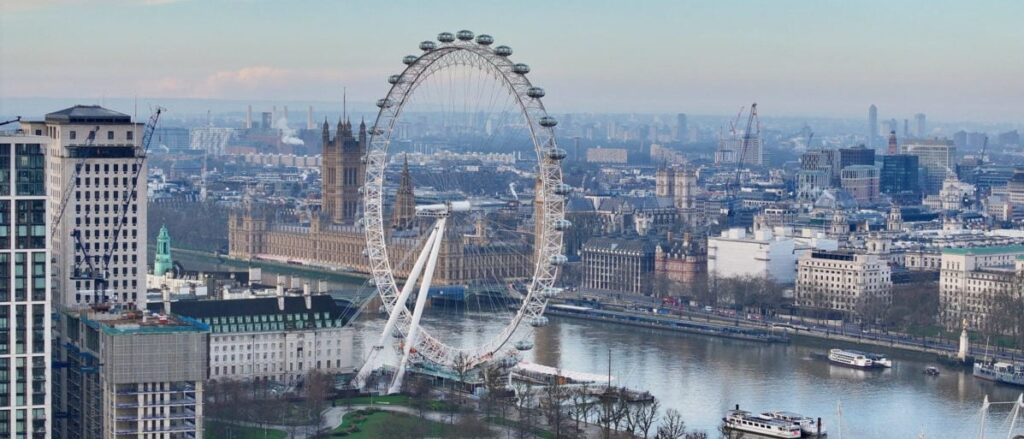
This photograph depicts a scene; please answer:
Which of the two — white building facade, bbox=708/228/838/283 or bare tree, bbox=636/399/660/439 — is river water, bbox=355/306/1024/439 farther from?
white building facade, bbox=708/228/838/283

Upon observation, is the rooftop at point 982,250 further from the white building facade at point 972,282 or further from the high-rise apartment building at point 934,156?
the high-rise apartment building at point 934,156

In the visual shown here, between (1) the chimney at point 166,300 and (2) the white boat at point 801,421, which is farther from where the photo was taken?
(1) the chimney at point 166,300

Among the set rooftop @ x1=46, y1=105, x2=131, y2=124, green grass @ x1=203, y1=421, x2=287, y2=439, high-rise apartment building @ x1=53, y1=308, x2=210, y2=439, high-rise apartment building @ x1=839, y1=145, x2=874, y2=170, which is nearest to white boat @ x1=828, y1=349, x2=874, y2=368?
green grass @ x1=203, y1=421, x2=287, y2=439

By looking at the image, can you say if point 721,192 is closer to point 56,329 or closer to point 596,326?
point 596,326

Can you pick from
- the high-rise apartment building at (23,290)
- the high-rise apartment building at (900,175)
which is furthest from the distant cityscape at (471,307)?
the high-rise apartment building at (900,175)

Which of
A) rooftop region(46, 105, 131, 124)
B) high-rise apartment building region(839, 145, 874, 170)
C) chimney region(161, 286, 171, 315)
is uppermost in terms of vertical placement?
high-rise apartment building region(839, 145, 874, 170)

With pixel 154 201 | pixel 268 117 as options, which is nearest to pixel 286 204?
pixel 154 201
